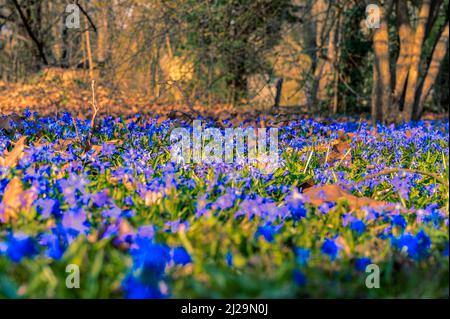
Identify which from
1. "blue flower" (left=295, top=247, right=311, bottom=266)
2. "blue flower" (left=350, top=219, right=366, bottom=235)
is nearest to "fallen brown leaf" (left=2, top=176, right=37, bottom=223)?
"blue flower" (left=295, top=247, right=311, bottom=266)

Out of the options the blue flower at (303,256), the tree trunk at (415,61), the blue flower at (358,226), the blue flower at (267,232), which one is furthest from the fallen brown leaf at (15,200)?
the tree trunk at (415,61)

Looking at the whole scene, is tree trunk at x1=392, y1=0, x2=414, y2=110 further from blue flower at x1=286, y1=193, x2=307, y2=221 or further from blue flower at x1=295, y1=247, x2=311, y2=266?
blue flower at x1=295, y1=247, x2=311, y2=266

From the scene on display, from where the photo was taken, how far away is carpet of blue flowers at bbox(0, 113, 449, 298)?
1.35 m

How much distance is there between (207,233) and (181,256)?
17cm

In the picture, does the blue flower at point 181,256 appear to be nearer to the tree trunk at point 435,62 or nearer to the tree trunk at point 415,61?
the tree trunk at point 415,61

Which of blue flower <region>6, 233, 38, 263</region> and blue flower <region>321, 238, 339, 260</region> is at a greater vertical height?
blue flower <region>6, 233, 38, 263</region>

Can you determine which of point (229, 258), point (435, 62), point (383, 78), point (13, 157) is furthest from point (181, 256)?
point (435, 62)

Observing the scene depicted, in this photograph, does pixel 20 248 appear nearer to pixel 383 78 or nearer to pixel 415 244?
pixel 415 244

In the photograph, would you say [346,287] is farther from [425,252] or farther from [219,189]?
[219,189]

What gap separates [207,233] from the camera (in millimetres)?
1639

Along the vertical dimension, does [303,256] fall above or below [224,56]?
below

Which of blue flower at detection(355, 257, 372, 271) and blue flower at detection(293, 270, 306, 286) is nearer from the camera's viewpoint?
blue flower at detection(293, 270, 306, 286)
